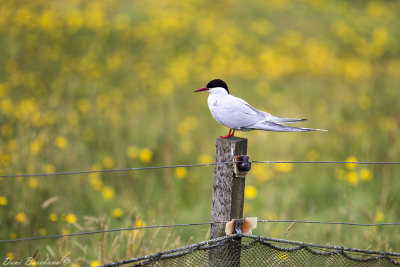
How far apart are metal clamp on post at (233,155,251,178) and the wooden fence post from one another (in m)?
0.02

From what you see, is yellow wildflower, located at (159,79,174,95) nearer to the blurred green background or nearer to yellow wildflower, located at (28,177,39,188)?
the blurred green background

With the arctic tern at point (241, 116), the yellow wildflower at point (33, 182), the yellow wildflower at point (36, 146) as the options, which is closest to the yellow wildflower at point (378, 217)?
the arctic tern at point (241, 116)

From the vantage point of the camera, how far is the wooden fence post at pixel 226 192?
2525 millimetres

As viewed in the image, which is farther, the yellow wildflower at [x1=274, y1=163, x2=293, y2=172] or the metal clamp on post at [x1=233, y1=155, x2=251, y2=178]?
the yellow wildflower at [x1=274, y1=163, x2=293, y2=172]

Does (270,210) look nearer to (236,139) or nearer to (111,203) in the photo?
(111,203)

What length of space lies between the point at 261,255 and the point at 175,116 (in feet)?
14.8

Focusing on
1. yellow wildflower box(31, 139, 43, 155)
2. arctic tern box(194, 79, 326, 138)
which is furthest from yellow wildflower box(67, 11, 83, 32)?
arctic tern box(194, 79, 326, 138)

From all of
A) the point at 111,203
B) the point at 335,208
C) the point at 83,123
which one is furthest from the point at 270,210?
the point at 83,123

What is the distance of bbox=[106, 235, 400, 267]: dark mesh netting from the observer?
241 centimetres

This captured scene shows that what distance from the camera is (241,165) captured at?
2498 mm

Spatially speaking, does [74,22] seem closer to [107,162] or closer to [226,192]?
[107,162]

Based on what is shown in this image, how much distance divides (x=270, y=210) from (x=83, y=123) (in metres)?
2.87

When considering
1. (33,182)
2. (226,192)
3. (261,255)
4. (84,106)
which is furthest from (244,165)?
(84,106)

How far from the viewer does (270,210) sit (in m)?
4.75
